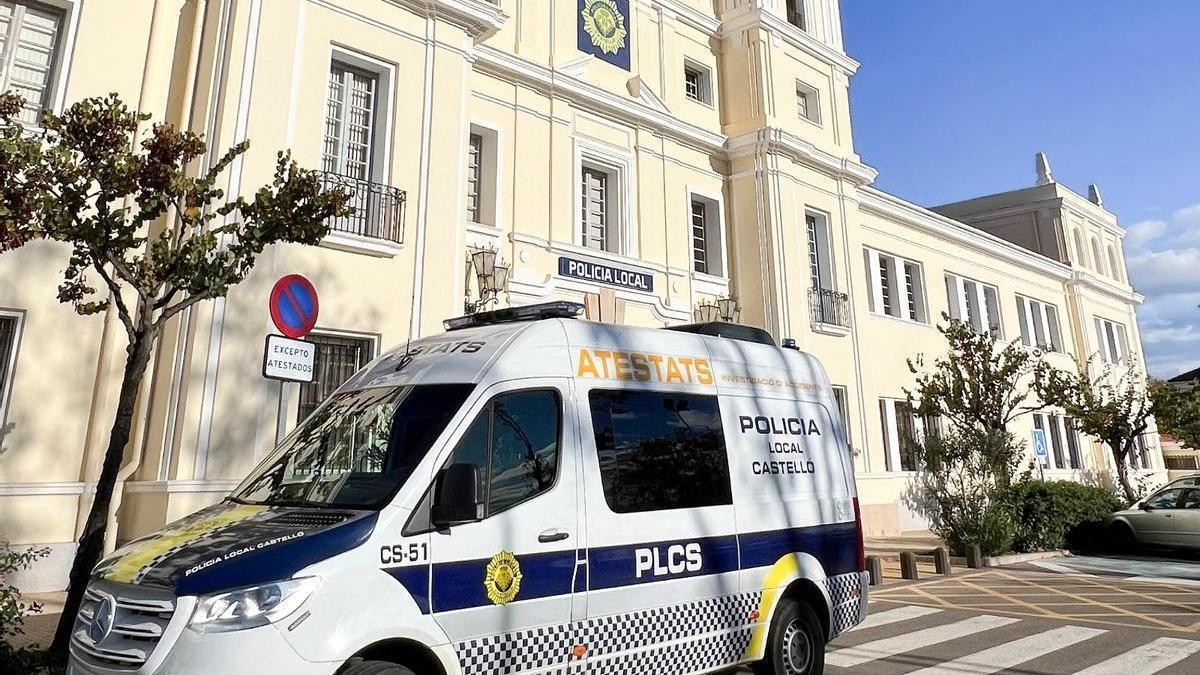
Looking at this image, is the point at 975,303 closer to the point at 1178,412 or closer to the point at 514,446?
the point at 1178,412

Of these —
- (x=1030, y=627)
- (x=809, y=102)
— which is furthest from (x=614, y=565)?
(x=809, y=102)

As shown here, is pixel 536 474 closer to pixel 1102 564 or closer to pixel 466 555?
pixel 466 555

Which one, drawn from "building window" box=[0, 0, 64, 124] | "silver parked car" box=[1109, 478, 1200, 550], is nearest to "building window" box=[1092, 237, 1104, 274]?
"silver parked car" box=[1109, 478, 1200, 550]

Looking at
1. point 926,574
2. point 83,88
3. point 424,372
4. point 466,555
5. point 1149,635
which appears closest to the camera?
point 466,555

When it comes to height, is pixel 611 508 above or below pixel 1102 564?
above

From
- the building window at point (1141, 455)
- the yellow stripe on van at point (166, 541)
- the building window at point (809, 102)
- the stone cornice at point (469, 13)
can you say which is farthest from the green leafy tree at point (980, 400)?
the building window at point (1141, 455)

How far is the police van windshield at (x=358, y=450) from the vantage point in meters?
4.12

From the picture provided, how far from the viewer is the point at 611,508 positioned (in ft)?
15.4

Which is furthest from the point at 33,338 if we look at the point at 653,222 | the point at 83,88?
the point at 653,222

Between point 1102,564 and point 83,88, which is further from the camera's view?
point 1102,564

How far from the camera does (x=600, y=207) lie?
16281 mm

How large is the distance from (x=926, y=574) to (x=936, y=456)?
12.3 feet

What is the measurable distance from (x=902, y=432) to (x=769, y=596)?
55.5 feet

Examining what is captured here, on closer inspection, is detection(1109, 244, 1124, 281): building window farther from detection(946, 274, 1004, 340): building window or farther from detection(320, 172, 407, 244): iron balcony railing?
detection(320, 172, 407, 244): iron balcony railing
